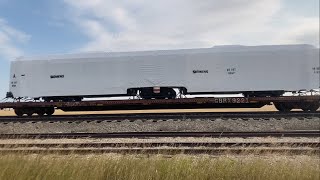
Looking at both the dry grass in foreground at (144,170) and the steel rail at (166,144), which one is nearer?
the dry grass in foreground at (144,170)

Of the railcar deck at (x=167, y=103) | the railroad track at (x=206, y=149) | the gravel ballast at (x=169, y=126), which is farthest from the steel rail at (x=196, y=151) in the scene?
the railcar deck at (x=167, y=103)

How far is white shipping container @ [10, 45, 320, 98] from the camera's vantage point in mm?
19594

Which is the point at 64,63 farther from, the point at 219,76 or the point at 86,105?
the point at 219,76

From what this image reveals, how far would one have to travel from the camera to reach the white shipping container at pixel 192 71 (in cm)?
1959

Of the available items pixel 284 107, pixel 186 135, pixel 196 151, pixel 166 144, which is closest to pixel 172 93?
pixel 284 107

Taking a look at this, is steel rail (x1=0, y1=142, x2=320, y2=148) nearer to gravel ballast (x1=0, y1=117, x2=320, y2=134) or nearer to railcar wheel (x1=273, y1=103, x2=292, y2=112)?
gravel ballast (x1=0, y1=117, x2=320, y2=134)

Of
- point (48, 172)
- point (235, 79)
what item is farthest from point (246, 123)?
point (48, 172)

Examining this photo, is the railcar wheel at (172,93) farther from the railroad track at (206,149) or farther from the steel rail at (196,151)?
the steel rail at (196,151)

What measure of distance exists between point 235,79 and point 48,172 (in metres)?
15.5

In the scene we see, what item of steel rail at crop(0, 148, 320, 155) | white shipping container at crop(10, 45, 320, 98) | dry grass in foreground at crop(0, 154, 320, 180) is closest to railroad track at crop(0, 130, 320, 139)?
steel rail at crop(0, 148, 320, 155)

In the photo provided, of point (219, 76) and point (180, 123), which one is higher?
point (219, 76)

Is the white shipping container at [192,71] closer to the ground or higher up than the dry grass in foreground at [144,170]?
higher up

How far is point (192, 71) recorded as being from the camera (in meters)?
20.0

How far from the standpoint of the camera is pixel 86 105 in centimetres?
1980
